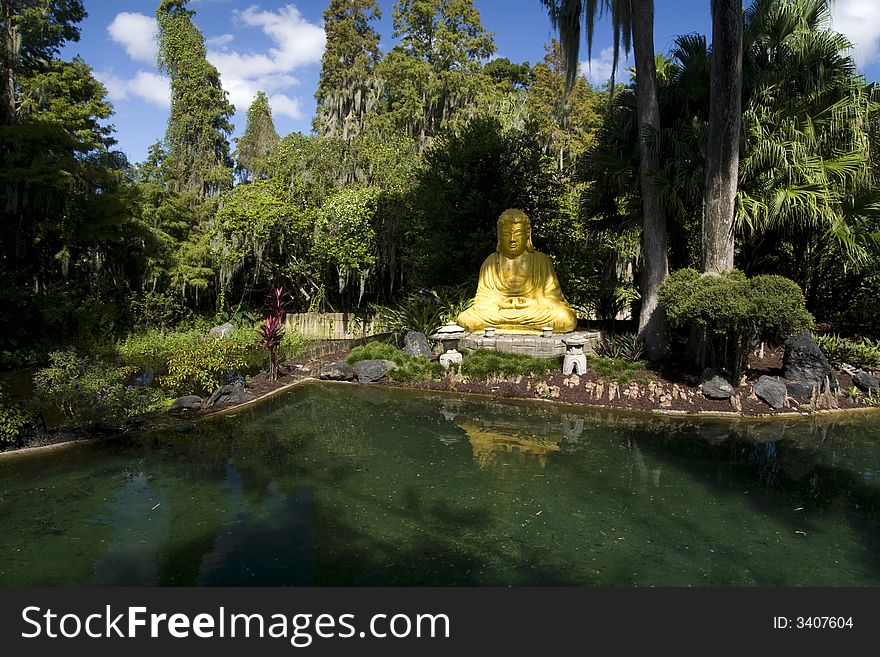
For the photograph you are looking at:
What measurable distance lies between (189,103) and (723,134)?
17.9 metres

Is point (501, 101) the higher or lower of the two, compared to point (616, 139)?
higher

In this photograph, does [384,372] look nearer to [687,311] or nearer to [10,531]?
[687,311]

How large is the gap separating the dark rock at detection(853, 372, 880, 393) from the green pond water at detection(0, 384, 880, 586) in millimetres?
1389

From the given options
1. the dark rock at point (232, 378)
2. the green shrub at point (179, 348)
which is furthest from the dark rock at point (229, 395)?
the green shrub at point (179, 348)

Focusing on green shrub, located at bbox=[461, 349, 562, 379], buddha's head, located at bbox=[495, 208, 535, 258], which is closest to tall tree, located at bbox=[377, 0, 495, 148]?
buddha's head, located at bbox=[495, 208, 535, 258]

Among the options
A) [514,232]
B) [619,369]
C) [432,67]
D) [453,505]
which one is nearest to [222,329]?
[514,232]

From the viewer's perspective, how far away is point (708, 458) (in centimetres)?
527

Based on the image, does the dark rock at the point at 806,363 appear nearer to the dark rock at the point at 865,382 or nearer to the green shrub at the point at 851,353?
the dark rock at the point at 865,382

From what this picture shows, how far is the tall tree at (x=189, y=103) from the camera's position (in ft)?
63.1

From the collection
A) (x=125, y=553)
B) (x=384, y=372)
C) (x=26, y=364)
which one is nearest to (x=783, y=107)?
(x=384, y=372)

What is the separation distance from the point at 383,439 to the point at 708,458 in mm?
3139

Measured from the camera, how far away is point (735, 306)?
679cm

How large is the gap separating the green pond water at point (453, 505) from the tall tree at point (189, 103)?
52.4ft

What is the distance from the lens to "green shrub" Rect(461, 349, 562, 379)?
330 inches
